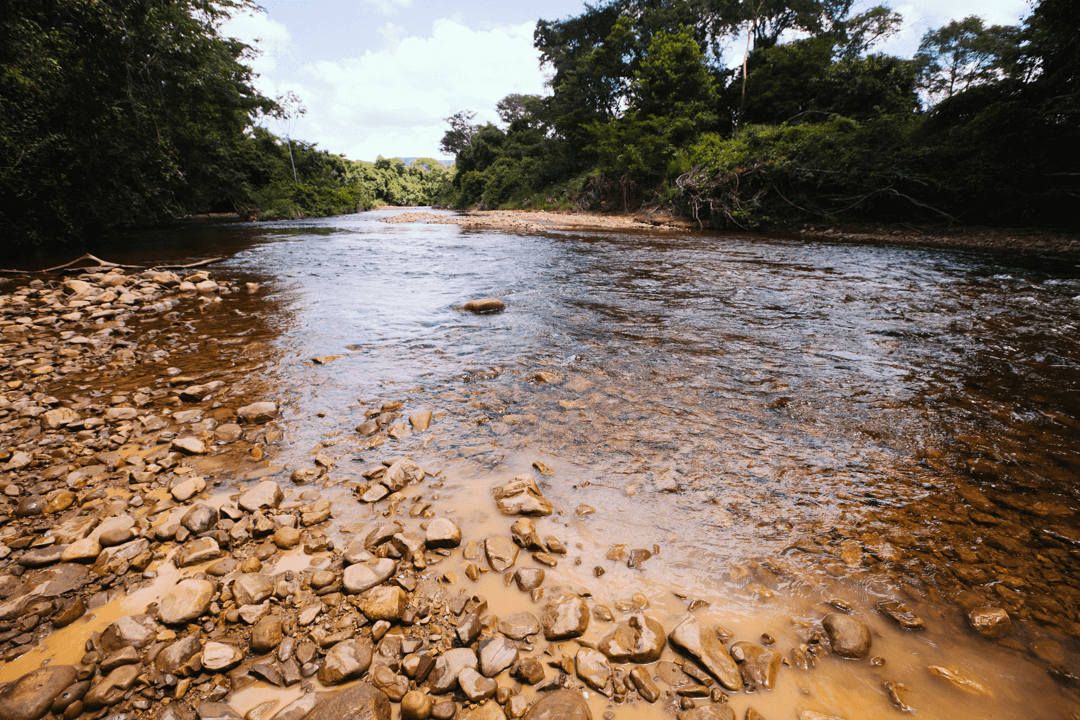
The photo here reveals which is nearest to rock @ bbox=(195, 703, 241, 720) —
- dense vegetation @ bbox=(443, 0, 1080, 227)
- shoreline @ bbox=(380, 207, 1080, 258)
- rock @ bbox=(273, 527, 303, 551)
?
rock @ bbox=(273, 527, 303, 551)

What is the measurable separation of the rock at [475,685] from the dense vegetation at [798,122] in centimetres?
1636

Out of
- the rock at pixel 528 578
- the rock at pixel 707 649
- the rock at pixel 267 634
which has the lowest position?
the rock at pixel 267 634

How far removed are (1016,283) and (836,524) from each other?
788 cm

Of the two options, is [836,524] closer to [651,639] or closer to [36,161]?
[651,639]

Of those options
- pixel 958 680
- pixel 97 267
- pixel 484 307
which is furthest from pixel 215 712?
pixel 97 267

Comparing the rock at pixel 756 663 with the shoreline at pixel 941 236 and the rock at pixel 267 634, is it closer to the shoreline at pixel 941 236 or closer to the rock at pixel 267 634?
the rock at pixel 267 634

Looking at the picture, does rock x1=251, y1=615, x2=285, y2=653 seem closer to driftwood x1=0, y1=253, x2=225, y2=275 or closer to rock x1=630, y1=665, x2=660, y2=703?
rock x1=630, y1=665, x2=660, y2=703

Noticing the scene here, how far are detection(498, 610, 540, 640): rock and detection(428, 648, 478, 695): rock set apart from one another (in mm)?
136

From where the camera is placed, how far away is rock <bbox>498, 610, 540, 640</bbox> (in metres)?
1.41

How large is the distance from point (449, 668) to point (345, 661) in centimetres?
33

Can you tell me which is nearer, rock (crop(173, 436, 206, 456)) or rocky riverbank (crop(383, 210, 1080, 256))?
rock (crop(173, 436, 206, 456))

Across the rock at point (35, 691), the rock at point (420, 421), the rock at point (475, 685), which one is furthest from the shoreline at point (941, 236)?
the rock at point (35, 691)

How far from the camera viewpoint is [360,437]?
2602mm

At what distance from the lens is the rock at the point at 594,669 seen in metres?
1.26
